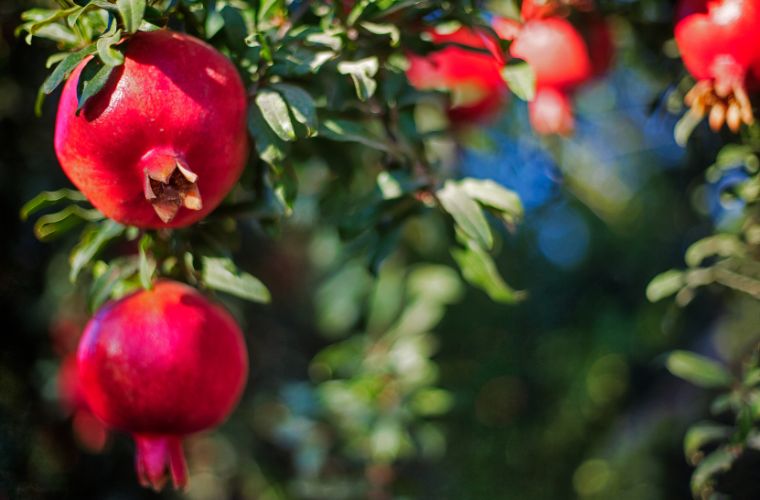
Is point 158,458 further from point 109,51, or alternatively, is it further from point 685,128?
point 685,128

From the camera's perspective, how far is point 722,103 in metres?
1.21

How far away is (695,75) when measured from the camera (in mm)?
1236

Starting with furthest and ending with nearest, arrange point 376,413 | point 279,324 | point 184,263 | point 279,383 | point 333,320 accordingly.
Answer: point 279,324 → point 279,383 → point 333,320 → point 376,413 → point 184,263

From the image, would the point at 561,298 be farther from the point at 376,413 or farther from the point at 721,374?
the point at 721,374

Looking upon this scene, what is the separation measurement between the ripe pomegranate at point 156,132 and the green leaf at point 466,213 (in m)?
0.36

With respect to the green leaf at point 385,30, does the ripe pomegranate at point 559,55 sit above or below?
below

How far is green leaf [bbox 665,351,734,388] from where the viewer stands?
1379 millimetres

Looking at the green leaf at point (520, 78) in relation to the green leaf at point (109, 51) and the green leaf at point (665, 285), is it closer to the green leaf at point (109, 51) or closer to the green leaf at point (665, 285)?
the green leaf at point (665, 285)

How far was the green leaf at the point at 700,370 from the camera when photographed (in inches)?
54.3

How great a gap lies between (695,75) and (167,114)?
76 centimetres

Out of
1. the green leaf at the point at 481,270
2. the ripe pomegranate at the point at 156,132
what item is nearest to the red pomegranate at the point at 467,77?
the green leaf at the point at 481,270

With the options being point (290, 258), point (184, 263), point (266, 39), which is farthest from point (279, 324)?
point (266, 39)

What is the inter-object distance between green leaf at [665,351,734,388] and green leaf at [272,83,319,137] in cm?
77

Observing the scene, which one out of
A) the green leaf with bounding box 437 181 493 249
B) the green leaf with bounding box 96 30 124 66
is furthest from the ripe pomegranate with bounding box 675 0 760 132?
the green leaf with bounding box 96 30 124 66
